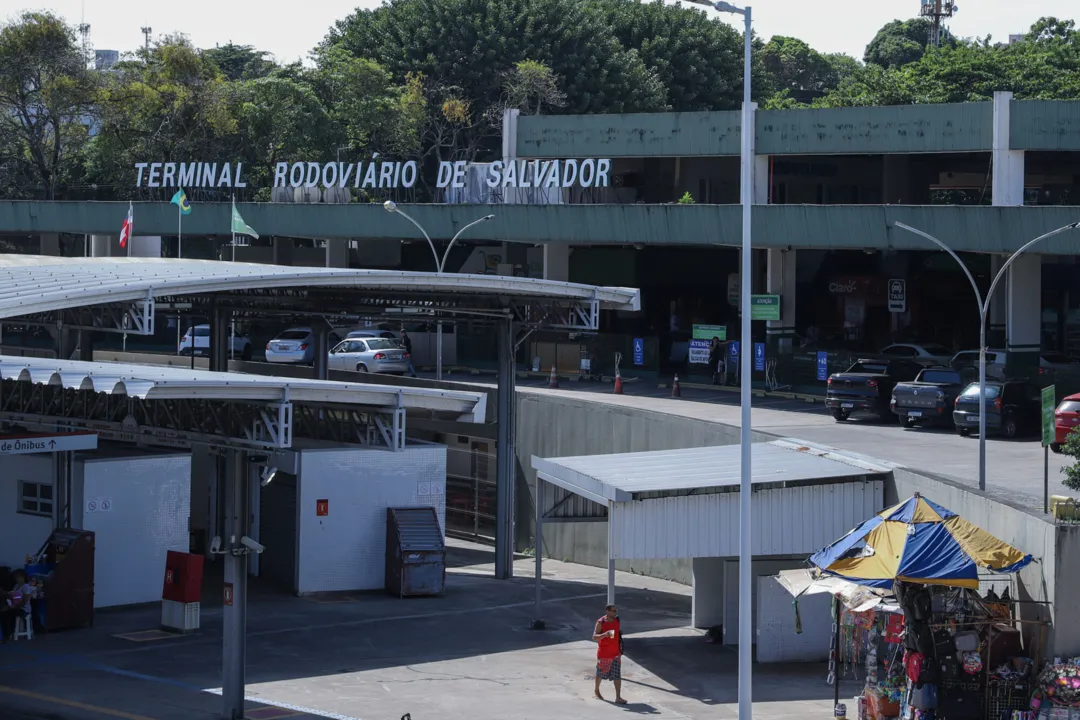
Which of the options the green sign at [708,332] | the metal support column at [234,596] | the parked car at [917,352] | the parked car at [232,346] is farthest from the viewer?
the parked car at [232,346]

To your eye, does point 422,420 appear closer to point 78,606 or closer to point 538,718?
point 78,606

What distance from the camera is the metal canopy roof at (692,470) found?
23.4 m

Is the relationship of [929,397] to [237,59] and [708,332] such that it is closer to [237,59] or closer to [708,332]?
[708,332]

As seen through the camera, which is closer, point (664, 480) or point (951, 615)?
point (951, 615)

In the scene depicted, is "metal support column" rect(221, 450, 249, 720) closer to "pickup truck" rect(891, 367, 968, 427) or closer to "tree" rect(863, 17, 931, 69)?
"pickup truck" rect(891, 367, 968, 427)

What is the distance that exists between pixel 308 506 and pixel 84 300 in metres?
7.03

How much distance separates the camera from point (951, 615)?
19.6 meters

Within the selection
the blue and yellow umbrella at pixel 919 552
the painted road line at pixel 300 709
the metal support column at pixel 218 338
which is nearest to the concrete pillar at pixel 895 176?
the metal support column at pixel 218 338

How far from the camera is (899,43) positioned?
13975cm

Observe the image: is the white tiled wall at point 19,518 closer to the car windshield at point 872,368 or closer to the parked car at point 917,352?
the car windshield at point 872,368

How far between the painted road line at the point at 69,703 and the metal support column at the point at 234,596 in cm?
117

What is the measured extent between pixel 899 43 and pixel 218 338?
4653 inches

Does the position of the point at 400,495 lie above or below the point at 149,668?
above

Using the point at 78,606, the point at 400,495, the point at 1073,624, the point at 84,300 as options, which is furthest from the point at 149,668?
the point at 1073,624
